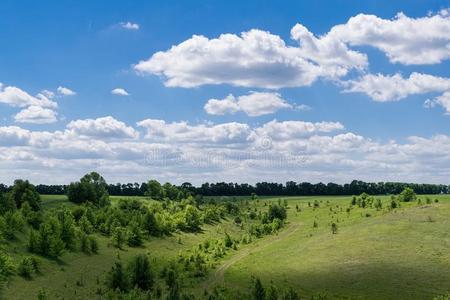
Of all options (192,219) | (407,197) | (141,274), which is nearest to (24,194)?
(192,219)

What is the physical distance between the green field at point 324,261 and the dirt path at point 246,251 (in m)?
0.20

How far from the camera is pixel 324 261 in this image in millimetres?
115062

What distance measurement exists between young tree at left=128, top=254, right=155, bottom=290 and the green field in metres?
5.82

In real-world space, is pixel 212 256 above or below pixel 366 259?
below

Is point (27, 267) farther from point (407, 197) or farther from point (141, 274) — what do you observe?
point (407, 197)

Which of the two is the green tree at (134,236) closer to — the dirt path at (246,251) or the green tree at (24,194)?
the dirt path at (246,251)

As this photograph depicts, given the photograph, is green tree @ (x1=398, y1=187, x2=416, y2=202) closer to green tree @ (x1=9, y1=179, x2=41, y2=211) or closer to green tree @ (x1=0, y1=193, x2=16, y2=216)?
green tree @ (x1=9, y1=179, x2=41, y2=211)

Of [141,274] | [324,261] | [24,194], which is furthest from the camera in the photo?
[24,194]

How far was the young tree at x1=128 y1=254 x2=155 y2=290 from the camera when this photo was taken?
95812 millimetres

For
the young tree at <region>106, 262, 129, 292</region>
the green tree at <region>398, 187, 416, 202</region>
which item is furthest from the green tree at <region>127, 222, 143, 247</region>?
the green tree at <region>398, 187, 416, 202</region>

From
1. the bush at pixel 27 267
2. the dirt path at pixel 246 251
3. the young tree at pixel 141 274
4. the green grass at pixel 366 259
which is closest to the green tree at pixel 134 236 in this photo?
the dirt path at pixel 246 251

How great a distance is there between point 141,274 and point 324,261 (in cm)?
4107

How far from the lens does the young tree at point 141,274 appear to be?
95.8 m

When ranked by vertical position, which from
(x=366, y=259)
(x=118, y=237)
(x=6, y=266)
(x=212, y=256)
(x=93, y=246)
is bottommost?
(x=212, y=256)
